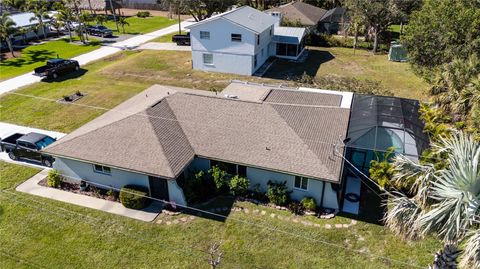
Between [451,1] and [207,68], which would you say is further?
[207,68]

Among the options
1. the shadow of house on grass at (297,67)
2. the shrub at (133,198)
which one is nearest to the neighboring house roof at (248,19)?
the shadow of house on grass at (297,67)

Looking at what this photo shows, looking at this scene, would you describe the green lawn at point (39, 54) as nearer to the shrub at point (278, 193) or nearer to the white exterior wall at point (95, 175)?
the white exterior wall at point (95, 175)

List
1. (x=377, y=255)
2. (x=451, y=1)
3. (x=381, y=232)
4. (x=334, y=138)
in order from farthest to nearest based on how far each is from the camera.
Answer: (x=451, y=1) → (x=334, y=138) → (x=381, y=232) → (x=377, y=255)

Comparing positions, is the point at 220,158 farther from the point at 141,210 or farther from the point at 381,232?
the point at 381,232

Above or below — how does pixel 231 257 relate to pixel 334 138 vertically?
below

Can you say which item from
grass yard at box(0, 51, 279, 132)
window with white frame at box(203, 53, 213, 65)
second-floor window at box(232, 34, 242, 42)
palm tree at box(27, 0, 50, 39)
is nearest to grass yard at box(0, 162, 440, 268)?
grass yard at box(0, 51, 279, 132)

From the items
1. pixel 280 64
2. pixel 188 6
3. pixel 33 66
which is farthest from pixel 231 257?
pixel 188 6

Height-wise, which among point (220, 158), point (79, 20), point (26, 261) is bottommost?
A: point (26, 261)
